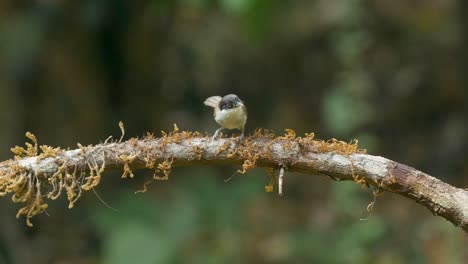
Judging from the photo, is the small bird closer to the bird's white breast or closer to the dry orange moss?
the bird's white breast

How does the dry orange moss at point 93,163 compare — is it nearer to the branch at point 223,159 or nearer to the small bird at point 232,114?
the branch at point 223,159

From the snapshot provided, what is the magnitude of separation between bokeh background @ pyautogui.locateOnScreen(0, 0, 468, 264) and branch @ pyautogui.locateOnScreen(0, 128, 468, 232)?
3182mm

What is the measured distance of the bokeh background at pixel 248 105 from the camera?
6.02 meters

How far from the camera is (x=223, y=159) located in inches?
94.0

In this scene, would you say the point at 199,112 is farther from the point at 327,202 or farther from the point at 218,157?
the point at 218,157

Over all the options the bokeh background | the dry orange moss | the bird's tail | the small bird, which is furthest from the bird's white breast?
the bokeh background

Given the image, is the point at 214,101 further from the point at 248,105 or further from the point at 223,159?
the point at 248,105

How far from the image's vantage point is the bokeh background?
6.02 metres

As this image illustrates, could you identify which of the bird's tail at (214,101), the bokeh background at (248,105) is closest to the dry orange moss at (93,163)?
the bird's tail at (214,101)

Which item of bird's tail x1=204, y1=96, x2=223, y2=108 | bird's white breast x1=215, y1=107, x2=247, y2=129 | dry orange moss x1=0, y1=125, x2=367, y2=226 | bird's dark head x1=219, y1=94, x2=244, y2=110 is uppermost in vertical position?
bird's tail x1=204, y1=96, x2=223, y2=108

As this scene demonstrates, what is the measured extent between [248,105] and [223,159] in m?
5.71

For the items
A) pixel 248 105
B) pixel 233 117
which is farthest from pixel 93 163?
pixel 248 105

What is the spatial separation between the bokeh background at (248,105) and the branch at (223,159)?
3182mm

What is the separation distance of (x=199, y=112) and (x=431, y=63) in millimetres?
2383
